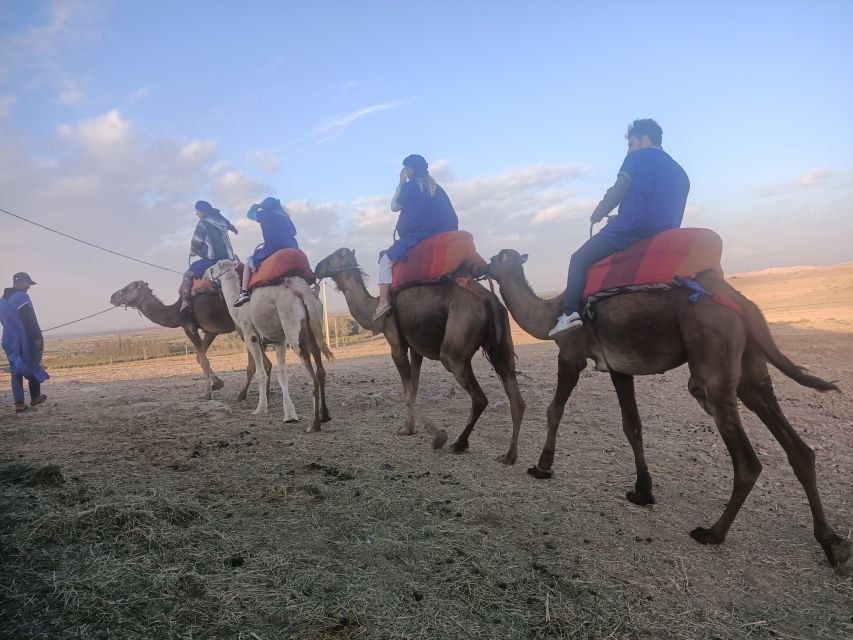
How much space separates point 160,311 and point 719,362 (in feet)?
34.9

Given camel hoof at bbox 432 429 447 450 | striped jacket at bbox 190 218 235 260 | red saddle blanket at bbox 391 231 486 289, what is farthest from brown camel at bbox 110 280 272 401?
camel hoof at bbox 432 429 447 450

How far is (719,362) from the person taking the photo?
12.8ft

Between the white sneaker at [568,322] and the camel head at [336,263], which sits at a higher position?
the camel head at [336,263]

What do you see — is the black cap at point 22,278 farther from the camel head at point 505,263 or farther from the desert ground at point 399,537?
the camel head at point 505,263

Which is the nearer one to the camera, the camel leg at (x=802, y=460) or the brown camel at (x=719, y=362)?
the camel leg at (x=802, y=460)

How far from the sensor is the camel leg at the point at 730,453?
3.93 m

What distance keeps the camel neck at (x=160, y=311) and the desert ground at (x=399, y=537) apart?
3.93 metres

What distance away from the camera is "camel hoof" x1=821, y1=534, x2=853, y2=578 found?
3.62 m

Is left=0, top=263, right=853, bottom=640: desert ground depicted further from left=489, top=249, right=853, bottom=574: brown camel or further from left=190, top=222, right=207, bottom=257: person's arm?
left=190, top=222, right=207, bottom=257: person's arm

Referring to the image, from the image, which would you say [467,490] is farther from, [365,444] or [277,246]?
[277,246]

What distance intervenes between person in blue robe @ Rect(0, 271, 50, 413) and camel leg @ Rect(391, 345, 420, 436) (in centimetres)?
734

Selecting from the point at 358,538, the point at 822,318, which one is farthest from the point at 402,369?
the point at 822,318

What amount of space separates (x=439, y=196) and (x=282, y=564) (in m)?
4.84

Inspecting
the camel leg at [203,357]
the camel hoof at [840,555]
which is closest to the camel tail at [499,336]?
the camel hoof at [840,555]
